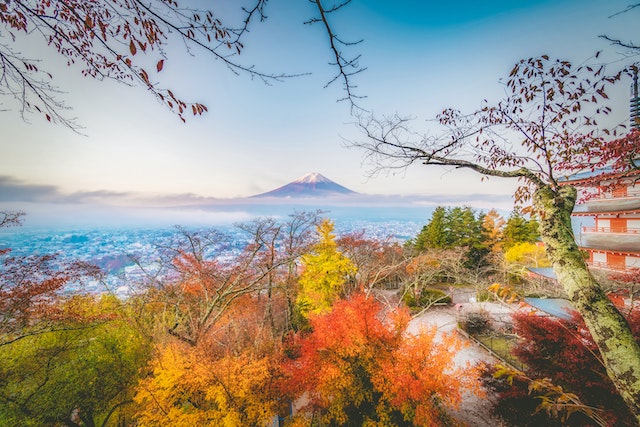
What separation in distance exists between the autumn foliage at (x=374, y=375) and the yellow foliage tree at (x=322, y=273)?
5.55 m

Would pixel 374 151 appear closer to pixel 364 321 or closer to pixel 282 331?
pixel 364 321

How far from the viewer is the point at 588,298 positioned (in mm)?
1887

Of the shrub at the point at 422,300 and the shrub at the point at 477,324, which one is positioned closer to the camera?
the shrub at the point at 477,324

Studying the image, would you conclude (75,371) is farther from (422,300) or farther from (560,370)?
(422,300)

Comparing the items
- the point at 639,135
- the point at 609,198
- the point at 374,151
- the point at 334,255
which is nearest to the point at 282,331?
the point at 334,255

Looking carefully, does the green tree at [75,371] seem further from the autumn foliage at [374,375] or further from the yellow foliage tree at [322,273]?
the yellow foliage tree at [322,273]

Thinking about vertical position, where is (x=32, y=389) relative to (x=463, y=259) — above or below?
above

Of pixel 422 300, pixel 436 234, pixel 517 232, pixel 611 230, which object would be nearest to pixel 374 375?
pixel 611 230

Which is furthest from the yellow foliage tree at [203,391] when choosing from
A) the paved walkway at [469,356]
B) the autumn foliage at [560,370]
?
the autumn foliage at [560,370]

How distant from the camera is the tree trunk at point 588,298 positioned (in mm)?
1767

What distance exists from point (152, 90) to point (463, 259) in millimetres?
29658

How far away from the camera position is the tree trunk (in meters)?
1.77

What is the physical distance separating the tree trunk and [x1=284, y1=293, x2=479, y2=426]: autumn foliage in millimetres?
7446

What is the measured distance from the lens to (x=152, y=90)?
2379 mm
